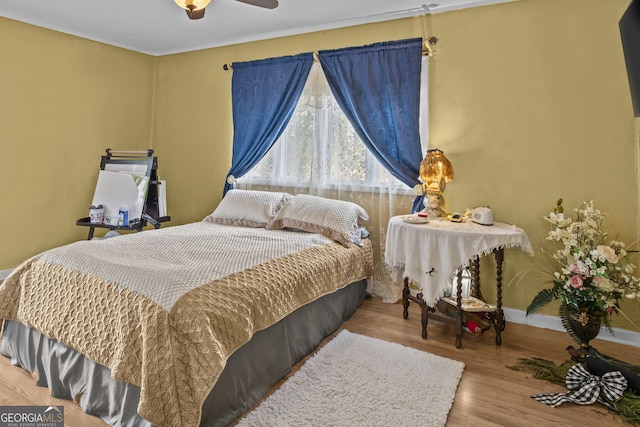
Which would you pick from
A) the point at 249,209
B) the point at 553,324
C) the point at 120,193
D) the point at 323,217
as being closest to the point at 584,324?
the point at 553,324

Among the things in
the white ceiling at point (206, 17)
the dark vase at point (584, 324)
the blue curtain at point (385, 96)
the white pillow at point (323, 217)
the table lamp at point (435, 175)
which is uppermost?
the white ceiling at point (206, 17)

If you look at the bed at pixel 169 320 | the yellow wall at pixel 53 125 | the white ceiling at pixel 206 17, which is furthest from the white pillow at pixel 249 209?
the yellow wall at pixel 53 125

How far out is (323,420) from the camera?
1703 mm

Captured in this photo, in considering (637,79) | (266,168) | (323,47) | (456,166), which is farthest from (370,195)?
(637,79)

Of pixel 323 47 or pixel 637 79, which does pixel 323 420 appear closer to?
pixel 637 79

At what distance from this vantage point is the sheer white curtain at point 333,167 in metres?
3.32

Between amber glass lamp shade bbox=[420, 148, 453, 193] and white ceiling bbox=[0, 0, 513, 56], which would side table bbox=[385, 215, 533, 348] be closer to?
amber glass lamp shade bbox=[420, 148, 453, 193]

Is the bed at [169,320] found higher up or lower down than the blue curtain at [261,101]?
lower down

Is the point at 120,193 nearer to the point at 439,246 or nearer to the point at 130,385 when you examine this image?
the point at 130,385

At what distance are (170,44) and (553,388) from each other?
4.73m

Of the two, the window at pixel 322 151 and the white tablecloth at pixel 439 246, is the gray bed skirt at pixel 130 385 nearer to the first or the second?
the white tablecloth at pixel 439 246

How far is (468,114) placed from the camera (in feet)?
9.82

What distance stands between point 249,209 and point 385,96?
158cm

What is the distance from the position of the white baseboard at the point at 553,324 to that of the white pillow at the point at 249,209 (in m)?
2.11
